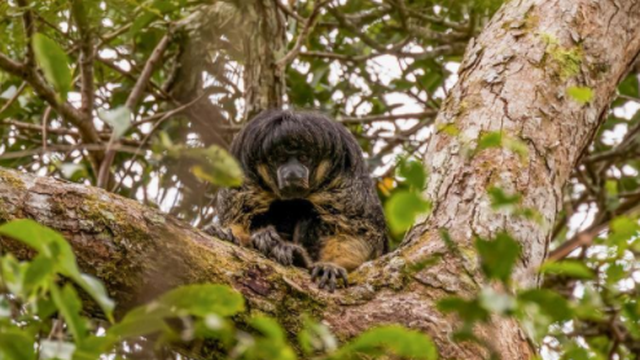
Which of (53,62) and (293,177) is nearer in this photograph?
(53,62)

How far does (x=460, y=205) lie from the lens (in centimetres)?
471

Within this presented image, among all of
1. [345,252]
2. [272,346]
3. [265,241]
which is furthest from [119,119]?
[345,252]

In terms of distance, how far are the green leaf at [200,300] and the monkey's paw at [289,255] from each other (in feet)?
8.41

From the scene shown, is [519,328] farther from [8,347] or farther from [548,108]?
[8,347]

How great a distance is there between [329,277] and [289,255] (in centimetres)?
84

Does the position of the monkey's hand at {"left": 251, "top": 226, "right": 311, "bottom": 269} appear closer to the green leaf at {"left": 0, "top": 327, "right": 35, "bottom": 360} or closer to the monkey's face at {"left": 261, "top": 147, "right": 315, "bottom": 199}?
the monkey's face at {"left": 261, "top": 147, "right": 315, "bottom": 199}

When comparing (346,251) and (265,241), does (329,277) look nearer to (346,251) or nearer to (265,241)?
(265,241)

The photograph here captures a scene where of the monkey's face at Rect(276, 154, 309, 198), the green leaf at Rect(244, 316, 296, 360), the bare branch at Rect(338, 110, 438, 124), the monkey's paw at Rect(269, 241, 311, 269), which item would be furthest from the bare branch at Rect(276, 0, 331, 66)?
the green leaf at Rect(244, 316, 296, 360)

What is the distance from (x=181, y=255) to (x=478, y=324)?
1344 millimetres

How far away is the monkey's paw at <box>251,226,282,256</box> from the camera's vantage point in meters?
5.50

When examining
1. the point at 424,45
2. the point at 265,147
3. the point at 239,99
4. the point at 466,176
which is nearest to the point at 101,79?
the point at 239,99

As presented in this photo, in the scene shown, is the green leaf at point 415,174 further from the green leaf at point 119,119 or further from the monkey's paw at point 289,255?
the monkey's paw at point 289,255

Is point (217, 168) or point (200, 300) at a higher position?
point (217, 168)

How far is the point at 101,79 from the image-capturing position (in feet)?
24.9
